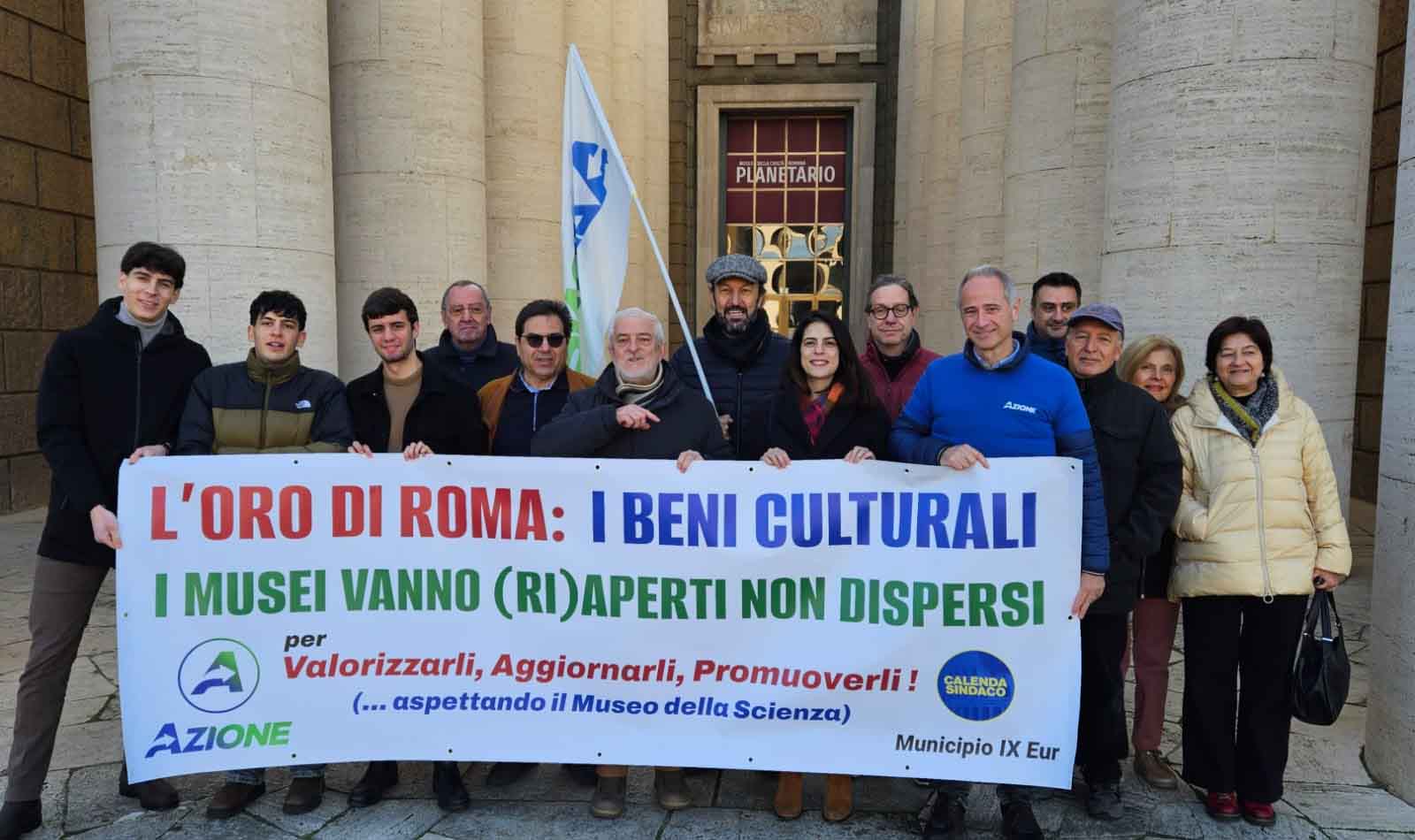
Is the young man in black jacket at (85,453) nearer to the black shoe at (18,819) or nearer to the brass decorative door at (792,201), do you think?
the black shoe at (18,819)

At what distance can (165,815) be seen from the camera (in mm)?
3406

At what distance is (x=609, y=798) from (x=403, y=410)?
167cm

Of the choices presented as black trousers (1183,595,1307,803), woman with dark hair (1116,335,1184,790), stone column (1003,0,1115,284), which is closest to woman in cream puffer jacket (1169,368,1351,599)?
black trousers (1183,595,1307,803)

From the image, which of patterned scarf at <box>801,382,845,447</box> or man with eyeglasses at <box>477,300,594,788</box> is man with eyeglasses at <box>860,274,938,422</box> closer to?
patterned scarf at <box>801,382,845,447</box>

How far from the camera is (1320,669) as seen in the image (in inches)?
125

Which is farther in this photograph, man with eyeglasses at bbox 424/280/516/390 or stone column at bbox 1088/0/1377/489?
stone column at bbox 1088/0/1377/489

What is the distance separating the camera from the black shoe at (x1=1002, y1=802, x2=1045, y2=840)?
319cm

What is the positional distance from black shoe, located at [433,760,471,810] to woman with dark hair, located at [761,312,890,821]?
3.85 ft

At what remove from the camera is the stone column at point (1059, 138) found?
25.7 ft

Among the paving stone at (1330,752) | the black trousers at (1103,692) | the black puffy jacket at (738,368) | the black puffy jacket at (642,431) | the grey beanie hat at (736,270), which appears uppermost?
the grey beanie hat at (736,270)

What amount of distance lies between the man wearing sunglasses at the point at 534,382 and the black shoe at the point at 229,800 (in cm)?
91

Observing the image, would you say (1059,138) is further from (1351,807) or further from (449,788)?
(449,788)

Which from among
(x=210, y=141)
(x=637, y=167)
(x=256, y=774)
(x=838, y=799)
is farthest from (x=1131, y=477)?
(x=637, y=167)

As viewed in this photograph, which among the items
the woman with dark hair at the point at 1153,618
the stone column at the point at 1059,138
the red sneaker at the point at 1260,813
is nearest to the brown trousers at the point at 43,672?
the woman with dark hair at the point at 1153,618
